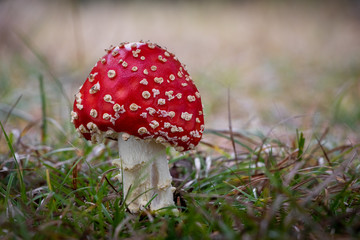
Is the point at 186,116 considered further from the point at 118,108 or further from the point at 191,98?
the point at 118,108

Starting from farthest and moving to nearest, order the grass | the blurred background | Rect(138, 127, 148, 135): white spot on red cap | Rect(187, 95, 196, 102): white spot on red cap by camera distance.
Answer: the blurred background < Rect(187, 95, 196, 102): white spot on red cap < Rect(138, 127, 148, 135): white spot on red cap < the grass

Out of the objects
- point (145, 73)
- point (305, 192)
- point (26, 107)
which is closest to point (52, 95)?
point (26, 107)

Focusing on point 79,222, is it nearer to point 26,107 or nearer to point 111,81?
point 111,81

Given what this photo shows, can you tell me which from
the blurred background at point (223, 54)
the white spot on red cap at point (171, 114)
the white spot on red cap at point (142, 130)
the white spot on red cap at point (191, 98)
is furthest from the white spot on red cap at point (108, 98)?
the blurred background at point (223, 54)

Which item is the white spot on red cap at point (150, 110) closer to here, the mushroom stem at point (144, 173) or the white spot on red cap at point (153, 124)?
the white spot on red cap at point (153, 124)

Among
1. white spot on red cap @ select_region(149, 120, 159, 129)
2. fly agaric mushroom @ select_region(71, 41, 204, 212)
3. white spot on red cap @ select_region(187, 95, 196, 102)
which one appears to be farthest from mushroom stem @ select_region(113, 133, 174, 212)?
white spot on red cap @ select_region(187, 95, 196, 102)

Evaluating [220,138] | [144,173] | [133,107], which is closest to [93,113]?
[133,107]

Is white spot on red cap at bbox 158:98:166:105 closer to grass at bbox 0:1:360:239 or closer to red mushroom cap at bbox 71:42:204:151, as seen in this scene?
red mushroom cap at bbox 71:42:204:151
